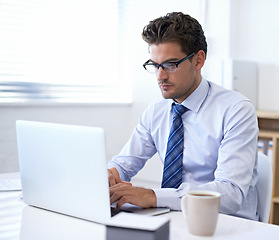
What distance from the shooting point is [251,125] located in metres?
Result: 1.61

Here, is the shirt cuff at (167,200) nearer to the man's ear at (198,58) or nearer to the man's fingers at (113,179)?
the man's fingers at (113,179)

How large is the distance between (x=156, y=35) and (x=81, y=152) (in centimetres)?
75

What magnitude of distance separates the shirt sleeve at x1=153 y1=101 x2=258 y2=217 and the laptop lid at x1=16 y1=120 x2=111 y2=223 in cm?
25

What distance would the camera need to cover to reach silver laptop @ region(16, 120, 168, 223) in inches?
44.2

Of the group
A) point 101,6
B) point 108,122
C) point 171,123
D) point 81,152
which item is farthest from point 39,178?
point 101,6

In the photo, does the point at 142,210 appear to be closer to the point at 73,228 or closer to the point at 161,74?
the point at 73,228

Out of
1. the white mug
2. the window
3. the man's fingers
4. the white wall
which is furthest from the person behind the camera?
the white wall

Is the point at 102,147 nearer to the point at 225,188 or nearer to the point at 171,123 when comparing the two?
the point at 225,188

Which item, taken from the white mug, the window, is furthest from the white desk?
the window

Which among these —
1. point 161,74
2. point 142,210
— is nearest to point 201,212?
point 142,210

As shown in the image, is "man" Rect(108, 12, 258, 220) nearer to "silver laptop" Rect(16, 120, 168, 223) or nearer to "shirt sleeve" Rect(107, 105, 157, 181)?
"shirt sleeve" Rect(107, 105, 157, 181)

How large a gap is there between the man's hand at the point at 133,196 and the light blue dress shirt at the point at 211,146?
2cm

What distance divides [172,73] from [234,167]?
0.45 meters

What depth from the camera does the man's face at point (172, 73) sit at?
1716 mm
